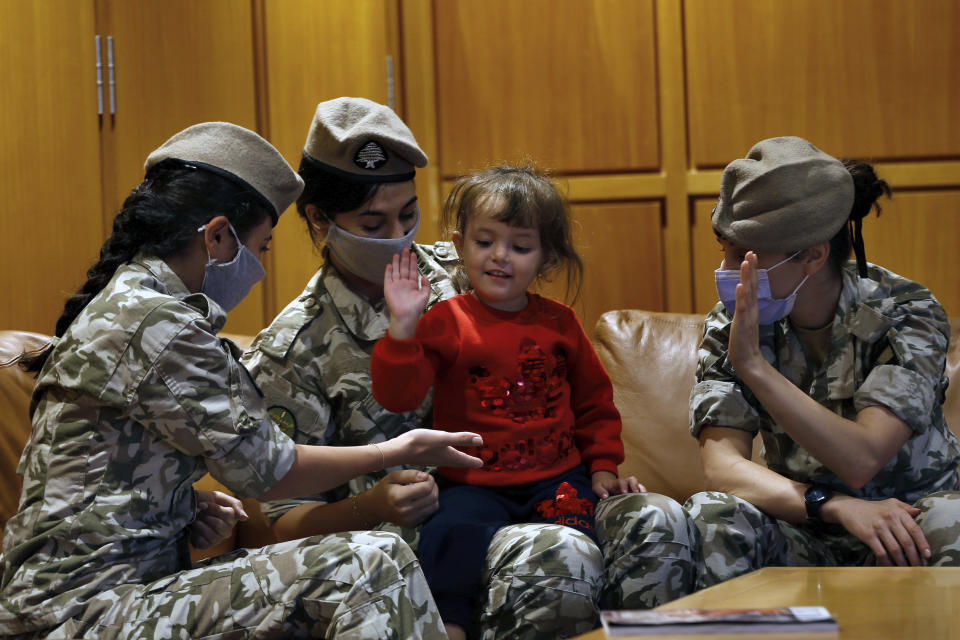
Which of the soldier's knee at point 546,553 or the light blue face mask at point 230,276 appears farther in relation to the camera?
the soldier's knee at point 546,553

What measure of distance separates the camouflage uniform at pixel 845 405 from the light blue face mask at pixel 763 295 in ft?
0.42

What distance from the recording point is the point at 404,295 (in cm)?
224

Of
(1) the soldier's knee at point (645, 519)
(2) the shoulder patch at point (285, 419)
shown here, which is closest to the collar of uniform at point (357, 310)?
(2) the shoulder patch at point (285, 419)

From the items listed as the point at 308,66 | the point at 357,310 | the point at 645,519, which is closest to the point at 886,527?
the point at 645,519

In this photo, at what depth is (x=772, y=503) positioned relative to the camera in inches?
88.5

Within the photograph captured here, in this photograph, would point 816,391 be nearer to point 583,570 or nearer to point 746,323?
point 746,323

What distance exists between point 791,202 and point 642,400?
880mm

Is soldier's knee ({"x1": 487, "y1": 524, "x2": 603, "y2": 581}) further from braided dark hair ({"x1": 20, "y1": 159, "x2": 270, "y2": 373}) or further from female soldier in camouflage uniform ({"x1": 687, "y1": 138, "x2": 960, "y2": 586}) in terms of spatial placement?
braided dark hair ({"x1": 20, "y1": 159, "x2": 270, "y2": 373})

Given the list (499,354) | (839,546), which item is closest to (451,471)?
(499,354)

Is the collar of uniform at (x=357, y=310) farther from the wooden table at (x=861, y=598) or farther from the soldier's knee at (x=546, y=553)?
the wooden table at (x=861, y=598)

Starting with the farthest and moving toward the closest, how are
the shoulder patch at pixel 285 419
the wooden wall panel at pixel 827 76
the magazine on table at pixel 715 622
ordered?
1. the wooden wall panel at pixel 827 76
2. the shoulder patch at pixel 285 419
3. the magazine on table at pixel 715 622

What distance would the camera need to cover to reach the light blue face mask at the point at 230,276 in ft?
6.52

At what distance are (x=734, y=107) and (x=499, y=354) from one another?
170 centimetres

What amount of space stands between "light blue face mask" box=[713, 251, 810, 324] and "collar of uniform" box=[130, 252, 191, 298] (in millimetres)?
1072
